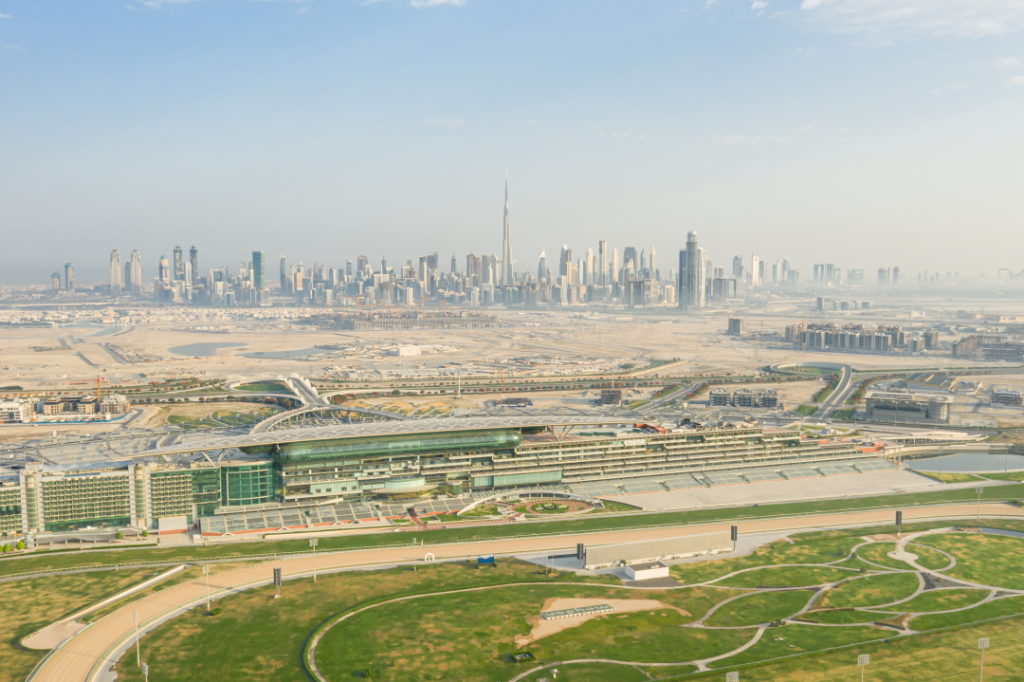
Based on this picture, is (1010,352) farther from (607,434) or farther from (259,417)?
(259,417)

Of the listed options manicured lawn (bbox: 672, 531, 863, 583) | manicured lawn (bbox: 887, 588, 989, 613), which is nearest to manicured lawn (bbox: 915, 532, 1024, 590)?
manicured lawn (bbox: 887, 588, 989, 613)

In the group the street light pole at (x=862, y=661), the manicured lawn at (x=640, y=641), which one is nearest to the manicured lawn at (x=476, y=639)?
the manicured lawn at (x=640, y=641)

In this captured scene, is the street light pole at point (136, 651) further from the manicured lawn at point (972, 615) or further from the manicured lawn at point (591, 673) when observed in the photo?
the manicured lawn at point (972, 615)

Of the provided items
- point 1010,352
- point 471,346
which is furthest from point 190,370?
point 1010,352

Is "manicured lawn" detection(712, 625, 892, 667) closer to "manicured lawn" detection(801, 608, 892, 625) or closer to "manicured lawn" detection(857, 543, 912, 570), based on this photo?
"manicured lawn" detection(801, 608, 892, 625)

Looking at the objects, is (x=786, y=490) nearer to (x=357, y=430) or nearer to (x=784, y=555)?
(x=784, y=555)
